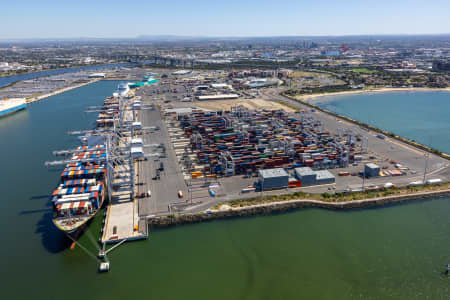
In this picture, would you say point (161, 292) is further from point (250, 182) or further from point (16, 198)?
point (16, 198)

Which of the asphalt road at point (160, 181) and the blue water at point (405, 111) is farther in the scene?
the blue water at point (405, 111)

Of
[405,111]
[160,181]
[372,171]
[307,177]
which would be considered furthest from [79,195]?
[405,111]

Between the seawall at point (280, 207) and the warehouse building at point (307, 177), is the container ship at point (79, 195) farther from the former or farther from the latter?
the warehouse building at point (307, 177)

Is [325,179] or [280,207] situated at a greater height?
[325,179]

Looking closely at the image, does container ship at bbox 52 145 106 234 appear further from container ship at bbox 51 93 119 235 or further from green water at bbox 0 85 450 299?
green water at bbox 0 85 450 299

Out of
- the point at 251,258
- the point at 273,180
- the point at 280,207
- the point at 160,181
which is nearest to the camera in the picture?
the point at 251,258

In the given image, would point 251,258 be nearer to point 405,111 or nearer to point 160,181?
point 160,181

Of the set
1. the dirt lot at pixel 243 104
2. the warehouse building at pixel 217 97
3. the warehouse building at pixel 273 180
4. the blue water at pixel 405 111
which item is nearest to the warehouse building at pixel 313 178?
the warehouse building at pixel 273 180
